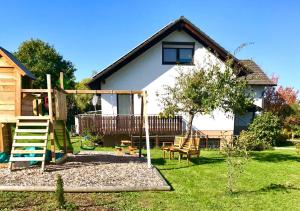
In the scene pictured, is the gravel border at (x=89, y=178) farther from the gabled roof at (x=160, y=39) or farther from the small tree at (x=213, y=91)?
the gabled roof at (x=160, y=39)

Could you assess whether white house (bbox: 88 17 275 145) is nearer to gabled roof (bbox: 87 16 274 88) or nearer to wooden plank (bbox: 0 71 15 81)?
gabled roof (bbox: 87 16 274 88)

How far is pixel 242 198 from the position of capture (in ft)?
27.7

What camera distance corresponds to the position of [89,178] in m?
9.77

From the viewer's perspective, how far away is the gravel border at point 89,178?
8.62 metres

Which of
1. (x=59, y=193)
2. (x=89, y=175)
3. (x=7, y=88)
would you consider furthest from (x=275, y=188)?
(x=7, y=88)

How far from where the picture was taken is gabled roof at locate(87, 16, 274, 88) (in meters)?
20.3

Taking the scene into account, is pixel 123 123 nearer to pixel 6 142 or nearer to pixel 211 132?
pixel 211 132

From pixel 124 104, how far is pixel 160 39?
17.4 feet

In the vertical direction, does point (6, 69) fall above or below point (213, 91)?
above

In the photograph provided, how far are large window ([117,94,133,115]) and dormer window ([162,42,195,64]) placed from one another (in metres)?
3.76

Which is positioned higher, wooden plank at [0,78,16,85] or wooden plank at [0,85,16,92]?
wooden plank at [0,78,16,85]

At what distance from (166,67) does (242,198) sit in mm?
14352

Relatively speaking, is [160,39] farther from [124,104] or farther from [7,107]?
[7,107]

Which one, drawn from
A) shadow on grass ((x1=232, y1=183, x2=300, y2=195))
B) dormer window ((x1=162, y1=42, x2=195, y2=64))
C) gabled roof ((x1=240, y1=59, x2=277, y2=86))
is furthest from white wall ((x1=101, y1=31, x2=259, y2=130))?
shadow on grass ((x1=232, y1=183, x2=300, y2=195))
